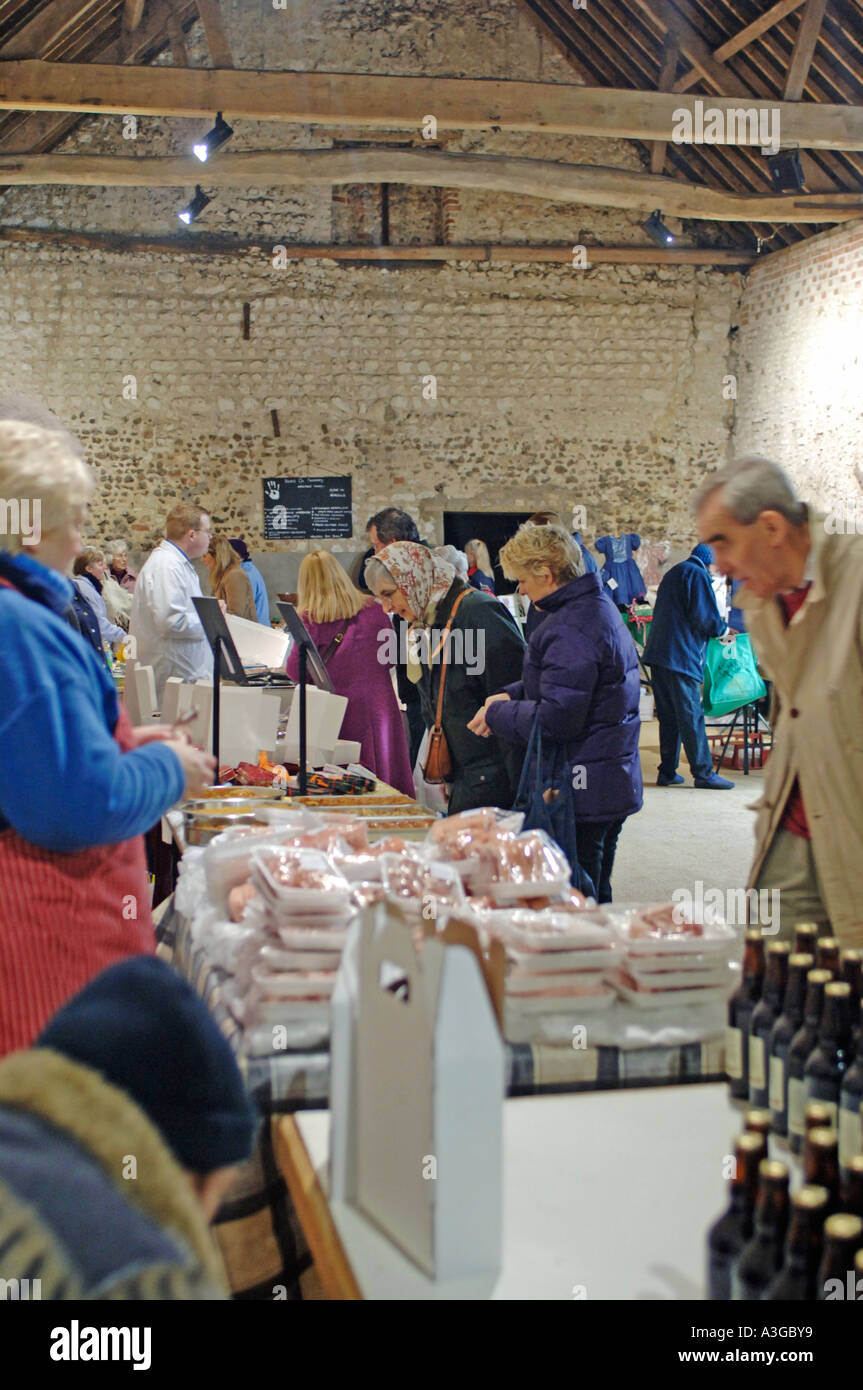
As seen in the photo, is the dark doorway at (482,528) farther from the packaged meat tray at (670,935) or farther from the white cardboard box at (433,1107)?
the white cardboard box at (433,1107)

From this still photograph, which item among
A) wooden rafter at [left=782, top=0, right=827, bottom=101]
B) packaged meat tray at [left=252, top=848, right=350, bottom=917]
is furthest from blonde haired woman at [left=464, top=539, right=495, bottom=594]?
packaged meat tray at [left=252, top=848, right=350, bottom=917]

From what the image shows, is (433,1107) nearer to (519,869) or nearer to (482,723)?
(519,869)

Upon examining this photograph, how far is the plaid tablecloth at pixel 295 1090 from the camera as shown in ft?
5.09

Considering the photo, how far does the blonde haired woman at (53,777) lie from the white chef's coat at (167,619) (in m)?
3.68

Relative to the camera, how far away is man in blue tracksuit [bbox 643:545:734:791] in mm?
7621

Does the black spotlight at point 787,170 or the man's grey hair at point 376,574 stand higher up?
the black spotlight at point 787,170

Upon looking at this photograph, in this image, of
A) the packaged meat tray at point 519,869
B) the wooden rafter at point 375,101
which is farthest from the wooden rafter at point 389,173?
the packaged meat tray at point 519,869

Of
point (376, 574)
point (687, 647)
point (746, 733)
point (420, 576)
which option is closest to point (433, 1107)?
point (420, 576)

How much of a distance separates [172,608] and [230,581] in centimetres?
187

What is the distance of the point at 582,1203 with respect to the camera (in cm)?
126

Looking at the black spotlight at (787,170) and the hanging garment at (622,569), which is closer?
the black spotlight at (787,170)

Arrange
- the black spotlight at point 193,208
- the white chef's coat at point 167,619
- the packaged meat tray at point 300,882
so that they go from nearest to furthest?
the packaged meat tray at point 300,882, the white chef's coat at point 167,619, the black spotlight at point 193,208

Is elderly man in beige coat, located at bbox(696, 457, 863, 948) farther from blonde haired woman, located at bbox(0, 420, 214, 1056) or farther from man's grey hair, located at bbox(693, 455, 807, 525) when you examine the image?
blonde haired woman, located at bbox(0, 420, 214, 1056)
